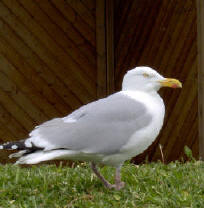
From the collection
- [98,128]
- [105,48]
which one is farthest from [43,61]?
[98,128]

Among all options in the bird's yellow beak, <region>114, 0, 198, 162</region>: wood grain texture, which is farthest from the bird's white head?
<region>114, 0, 198, 162</region>: wood grain texture

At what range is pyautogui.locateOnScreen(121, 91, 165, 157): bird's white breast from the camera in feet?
12.1

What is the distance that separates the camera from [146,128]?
146 inches

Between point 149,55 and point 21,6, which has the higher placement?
point 21,6

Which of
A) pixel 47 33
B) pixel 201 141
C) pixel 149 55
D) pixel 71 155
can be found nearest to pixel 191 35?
pixel 149 55

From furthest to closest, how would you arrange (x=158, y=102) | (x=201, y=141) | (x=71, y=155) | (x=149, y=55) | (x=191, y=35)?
(x=149, y=55) → (x=191, y=35) → (x=201, y=141) → (x=158, y=102) → (x=71, y=155)

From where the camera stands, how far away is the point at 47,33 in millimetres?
7414

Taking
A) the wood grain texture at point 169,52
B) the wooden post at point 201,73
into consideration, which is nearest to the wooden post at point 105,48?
the wood grain texture at point 169,52

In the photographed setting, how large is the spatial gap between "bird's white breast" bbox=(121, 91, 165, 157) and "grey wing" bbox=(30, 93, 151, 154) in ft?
0.11

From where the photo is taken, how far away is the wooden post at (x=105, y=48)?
7566 millimetres

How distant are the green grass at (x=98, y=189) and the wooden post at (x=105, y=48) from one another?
281cm

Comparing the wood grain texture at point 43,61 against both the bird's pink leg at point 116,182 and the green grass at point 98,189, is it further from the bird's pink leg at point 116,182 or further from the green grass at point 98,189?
the bird's pink leg at point 116,182

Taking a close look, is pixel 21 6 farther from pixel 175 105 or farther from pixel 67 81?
pixel 175 105

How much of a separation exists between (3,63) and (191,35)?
215cm
